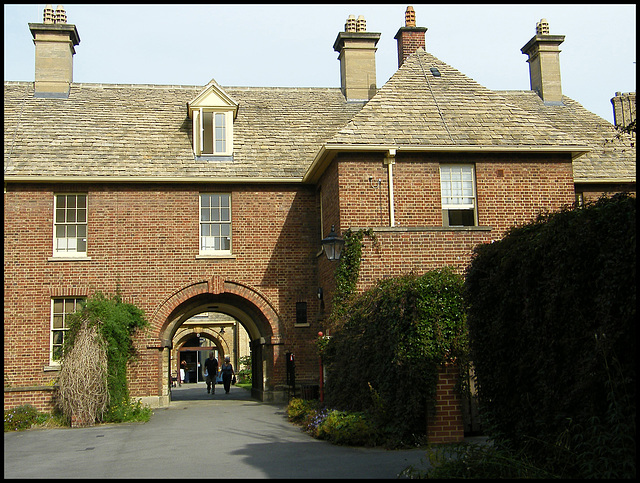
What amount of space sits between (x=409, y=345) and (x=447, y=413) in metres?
1.19

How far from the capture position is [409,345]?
1109 centimetres

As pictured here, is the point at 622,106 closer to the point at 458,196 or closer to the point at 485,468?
the point at 458,196

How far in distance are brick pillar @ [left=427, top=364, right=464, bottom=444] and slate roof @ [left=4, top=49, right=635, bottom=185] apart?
7518 millimetres

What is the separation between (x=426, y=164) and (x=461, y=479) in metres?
11.4

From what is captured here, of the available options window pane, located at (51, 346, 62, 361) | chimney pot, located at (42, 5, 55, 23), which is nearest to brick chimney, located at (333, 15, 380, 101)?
chimney pot, located at (42, 5, 55, 23)

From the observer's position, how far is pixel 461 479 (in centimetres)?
721

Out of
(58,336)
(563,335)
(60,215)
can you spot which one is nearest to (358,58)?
(60,215)

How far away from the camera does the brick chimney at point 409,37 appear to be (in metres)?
22.8

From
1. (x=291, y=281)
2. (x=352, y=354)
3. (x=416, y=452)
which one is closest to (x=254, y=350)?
(x=291, y=281)

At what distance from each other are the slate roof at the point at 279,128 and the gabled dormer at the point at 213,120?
394mm

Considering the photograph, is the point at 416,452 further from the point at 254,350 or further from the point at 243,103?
the point at 243,103

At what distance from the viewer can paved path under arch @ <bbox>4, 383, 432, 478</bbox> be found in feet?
30.1

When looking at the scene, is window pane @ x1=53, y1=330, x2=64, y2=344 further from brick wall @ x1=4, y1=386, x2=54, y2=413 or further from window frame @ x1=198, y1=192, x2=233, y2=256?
window frame @ x1=198, y1=192, x2=233, y2=256

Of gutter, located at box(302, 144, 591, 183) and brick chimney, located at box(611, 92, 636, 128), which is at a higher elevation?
brick chimney, located at box(611, 92, 636, 128)
